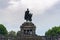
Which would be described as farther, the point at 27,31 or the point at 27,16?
the point at 27,16

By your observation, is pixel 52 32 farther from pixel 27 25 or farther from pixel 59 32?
pixel 27 25

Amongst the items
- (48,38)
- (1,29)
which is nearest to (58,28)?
(1,29)

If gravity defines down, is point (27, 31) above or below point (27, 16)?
below

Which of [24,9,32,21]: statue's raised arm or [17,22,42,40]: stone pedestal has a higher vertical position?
[24,9,32,21]: statue's raised arm

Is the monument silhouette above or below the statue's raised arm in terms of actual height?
below

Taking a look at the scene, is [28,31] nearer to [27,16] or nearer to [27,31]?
[27,31]

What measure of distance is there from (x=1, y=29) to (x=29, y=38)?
117 feet

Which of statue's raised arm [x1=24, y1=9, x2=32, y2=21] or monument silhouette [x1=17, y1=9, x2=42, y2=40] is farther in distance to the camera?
statue's raised arm [x1=24, y1=9, x2=32, y2=21]

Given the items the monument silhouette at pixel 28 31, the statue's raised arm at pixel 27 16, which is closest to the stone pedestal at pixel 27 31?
the monument silhouette at pixel 28 31

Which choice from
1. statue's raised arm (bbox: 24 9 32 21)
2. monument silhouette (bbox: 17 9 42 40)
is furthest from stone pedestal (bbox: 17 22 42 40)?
statue's raised arm (bbox: 24 9 32 21)

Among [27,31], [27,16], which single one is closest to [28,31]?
[27,31]

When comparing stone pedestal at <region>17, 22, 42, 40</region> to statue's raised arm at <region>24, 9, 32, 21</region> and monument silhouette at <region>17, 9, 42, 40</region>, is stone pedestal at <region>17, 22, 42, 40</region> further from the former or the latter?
statue's raised arm at <region>24, 9, 32, 21</region>

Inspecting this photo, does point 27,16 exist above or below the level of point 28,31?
above

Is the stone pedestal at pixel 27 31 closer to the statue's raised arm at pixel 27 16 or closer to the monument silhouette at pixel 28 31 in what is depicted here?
the monument silhouette at pixel 28 31
